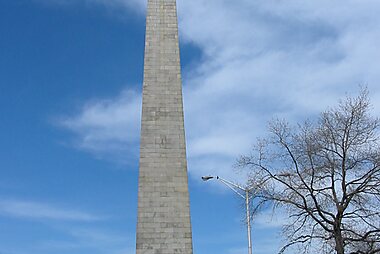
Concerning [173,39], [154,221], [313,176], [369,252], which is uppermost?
[173,39]

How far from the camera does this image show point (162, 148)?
20.5 metres

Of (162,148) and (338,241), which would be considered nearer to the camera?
(338,241)

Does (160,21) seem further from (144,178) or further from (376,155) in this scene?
(376,155)

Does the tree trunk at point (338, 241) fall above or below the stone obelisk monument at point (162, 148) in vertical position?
below

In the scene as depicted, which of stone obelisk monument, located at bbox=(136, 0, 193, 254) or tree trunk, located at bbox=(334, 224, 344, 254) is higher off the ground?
stone obelisk monument, located at bbox=(136, 0, 193, 254)

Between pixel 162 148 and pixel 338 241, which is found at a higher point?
pixel 162 148

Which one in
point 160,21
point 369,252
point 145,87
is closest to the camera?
point 369,252

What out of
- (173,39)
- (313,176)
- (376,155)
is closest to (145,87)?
A: (173,39)

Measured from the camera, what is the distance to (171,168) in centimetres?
2019

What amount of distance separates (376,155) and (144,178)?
8.49 m

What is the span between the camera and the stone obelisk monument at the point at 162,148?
1923cm

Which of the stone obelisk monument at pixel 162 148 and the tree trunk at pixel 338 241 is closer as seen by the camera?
the tree trunk at pixel 338 241

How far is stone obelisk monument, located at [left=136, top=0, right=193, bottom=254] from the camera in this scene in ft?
63.1

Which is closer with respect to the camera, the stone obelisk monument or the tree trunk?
the tree trunk
